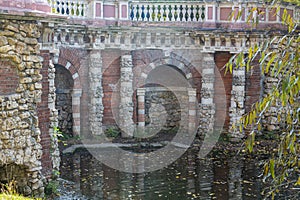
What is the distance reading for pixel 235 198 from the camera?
12.3m

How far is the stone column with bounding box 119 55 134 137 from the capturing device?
18547 mm

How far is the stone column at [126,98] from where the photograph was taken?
18.5 m

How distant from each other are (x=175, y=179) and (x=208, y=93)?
603cm

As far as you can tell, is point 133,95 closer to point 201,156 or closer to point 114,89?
point 114,89

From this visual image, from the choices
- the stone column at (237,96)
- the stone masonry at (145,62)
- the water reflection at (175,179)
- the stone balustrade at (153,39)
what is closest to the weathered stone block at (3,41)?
the water reflection at (175,179)

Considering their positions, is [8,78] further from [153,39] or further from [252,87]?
[252,87]

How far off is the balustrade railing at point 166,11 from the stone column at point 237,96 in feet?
8.76

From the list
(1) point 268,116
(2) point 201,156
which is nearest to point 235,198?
(2) point 201,156

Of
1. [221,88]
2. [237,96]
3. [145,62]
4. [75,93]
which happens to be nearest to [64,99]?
[75,93]

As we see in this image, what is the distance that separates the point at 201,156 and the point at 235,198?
456 cm

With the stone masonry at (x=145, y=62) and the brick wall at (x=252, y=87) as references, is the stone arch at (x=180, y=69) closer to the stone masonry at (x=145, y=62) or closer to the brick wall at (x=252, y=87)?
the stone masonry at (x=145, y=62)

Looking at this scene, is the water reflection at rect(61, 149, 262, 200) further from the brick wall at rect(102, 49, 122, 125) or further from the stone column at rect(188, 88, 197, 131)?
the stone column at rect(188, 88, 197, 131)

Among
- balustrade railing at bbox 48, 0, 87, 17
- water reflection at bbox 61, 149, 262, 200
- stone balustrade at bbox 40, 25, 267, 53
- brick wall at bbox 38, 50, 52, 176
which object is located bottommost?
water reflection at bbox 61, 149, 262, 200

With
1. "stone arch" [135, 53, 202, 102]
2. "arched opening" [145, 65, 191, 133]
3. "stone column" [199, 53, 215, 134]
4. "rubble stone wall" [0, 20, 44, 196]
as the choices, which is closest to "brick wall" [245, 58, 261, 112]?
"stone column" [199, 53, 215, 134]
